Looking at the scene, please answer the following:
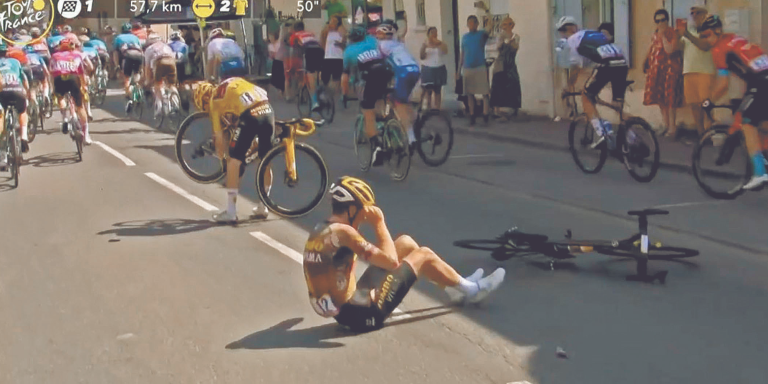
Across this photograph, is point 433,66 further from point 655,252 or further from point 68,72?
point 655,252

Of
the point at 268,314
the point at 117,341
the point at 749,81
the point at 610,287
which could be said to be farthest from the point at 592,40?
the point at 117,341

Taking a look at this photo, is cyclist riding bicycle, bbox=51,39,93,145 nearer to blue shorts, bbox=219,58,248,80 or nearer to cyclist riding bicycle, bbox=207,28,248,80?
cyclist riding bicycle, bbox=207,28,248,80

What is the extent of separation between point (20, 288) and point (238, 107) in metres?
3.00

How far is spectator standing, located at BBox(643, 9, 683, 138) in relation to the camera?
53.3 ft

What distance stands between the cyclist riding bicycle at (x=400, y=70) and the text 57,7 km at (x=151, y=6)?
2458cm

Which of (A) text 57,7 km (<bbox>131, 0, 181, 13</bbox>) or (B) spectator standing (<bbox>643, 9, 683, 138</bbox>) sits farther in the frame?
(A) text 57,7 km (<bbox>131, 0, 181, 13</bbox>)

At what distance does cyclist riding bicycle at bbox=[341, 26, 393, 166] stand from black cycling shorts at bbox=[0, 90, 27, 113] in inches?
184

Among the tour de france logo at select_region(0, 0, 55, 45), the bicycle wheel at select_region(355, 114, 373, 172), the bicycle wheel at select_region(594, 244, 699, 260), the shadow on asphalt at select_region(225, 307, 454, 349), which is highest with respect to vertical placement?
the tour de france logo at select_region(0, 0, 55, 45)

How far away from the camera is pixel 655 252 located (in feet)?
28.9

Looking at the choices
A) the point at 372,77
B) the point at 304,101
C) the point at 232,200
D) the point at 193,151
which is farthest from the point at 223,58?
the point at 304,101

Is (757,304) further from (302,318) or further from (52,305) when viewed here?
(52,305)

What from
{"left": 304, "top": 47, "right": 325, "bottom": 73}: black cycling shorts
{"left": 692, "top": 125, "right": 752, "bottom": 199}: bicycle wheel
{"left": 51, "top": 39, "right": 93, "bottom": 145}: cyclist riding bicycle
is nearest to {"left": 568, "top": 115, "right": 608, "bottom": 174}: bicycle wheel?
{"left": 692, "top": 125, "right": 752, "bottom": 199}: bicycle wheel

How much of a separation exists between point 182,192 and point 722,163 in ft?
19.8

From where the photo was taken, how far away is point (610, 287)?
8133mm
